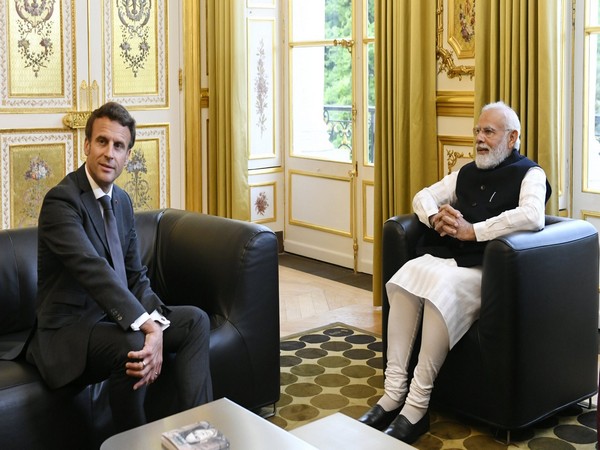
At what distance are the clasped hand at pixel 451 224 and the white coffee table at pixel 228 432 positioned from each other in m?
1.28

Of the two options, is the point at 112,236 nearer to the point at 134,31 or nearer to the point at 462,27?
the point at 462,27

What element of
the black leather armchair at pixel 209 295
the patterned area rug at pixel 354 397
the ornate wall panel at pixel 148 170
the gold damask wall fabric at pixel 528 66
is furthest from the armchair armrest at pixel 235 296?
the ornate wall panel at pixel 148 170

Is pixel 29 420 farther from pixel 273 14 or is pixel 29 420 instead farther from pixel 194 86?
pixel 273 14

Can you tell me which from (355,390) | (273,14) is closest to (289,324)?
(355,390)

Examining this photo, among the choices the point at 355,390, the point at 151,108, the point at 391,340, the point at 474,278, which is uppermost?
the point at 151,108

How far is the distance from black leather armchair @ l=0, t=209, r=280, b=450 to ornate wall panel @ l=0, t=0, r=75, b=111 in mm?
1882

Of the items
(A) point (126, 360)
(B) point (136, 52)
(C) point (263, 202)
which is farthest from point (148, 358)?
(C) point (263, 202)

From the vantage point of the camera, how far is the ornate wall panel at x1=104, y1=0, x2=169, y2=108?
206 inches

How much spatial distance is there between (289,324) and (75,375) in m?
2.04

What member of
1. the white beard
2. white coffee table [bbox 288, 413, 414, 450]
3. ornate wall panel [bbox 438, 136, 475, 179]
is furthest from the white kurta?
ornate wall panel [bbox 438, 136, 475, 179]

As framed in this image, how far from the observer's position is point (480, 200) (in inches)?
131

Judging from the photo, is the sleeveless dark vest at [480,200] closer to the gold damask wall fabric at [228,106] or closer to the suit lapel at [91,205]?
the suit lapel at [91,205]

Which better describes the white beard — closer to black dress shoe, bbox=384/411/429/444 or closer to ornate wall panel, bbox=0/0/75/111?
black dress shoe, bbox=384/411/429/444

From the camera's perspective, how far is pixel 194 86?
570 centimetres
